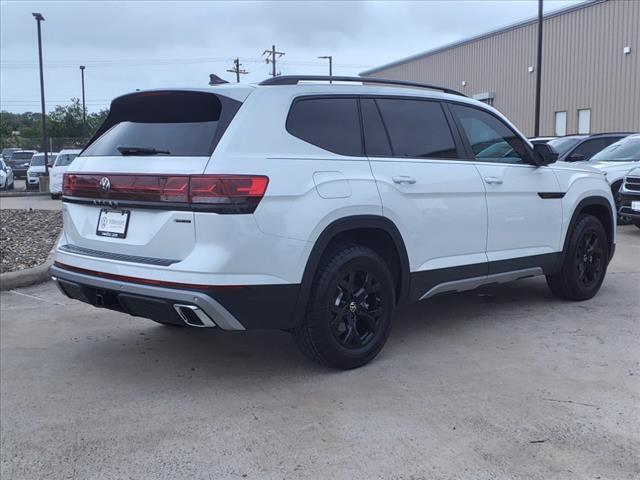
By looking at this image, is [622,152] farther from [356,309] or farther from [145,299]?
[145,299]

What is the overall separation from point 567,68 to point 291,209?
94.9ft

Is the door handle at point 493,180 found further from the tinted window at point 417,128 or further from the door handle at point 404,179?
the door handle at point 404,179

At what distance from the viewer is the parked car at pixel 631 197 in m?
10.5

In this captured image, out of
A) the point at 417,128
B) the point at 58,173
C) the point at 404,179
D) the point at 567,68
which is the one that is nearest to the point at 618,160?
the point at 417,128

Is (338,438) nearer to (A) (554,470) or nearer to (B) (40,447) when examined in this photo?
(A) (554,470)

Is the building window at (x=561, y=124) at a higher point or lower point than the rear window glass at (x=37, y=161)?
higher

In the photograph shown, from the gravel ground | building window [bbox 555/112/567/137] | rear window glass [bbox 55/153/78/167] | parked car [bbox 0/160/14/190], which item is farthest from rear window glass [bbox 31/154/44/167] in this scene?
building window [bbox 555/112/567/137]

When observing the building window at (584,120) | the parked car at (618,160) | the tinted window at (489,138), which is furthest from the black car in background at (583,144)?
the building window at (584,120)

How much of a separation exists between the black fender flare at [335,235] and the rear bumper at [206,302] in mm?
75

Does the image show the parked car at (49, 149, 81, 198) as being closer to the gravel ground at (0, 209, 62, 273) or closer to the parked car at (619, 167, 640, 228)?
the gravel ground at (0, 209, 62, 273)

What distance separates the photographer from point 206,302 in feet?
12.1

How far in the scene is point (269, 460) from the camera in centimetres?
325

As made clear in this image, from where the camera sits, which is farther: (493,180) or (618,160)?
(618,160)

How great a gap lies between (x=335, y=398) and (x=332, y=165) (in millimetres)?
1433
